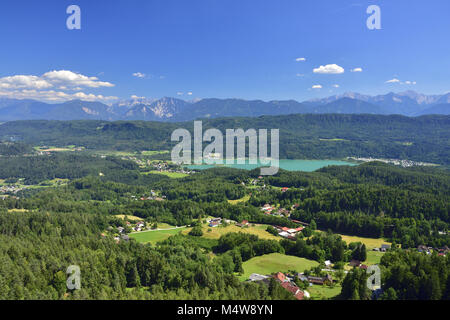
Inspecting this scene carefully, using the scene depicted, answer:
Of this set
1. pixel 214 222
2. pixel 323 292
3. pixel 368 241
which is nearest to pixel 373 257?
pixel 368 241

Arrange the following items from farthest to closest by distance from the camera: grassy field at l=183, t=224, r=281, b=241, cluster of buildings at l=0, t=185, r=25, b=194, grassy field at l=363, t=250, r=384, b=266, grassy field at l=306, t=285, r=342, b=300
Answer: cluster of buildings at l=0, t=185, r=25, b=194
grassy field at l=183, t=224, r=281, b=241
grassy field at l=363, t=250, r=384, b=266
grassy field at l=306, t=285, r=342, b=300

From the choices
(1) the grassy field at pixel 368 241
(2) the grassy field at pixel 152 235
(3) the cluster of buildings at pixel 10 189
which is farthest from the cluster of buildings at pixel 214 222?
(3) the cluster of buildings at pixel 10 189

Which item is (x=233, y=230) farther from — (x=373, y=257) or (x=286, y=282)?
(x=286, y=282)

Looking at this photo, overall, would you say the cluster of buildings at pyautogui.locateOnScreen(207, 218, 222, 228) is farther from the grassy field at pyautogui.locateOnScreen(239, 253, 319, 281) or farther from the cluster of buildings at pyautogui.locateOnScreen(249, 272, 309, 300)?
the cluster of buildings at pyautogui.locateOnScreen(249, 272, 309, 300)

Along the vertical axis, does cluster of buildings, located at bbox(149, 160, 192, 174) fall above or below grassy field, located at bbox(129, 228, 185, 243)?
above

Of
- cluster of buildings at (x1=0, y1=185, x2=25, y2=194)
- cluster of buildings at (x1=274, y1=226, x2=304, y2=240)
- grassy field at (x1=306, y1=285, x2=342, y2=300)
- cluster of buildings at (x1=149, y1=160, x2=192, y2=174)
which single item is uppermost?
cluster of buildings at (x1=149, y1=160, x2=192, y2=174)

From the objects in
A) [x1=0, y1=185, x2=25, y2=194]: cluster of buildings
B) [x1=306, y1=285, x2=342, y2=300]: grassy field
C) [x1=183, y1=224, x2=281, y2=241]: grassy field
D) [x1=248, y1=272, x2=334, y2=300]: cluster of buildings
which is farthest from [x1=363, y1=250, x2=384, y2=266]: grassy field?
[x1=0, y1=185, x2=25, y2=194]: cluster of buildings
